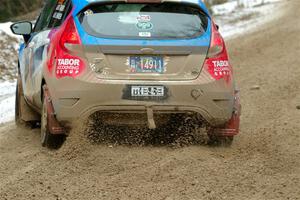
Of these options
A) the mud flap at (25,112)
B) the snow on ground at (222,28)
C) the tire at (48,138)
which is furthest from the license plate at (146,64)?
the snow on ground at (222,28)

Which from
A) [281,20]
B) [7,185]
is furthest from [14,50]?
[7,185]

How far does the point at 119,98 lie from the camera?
280 inches

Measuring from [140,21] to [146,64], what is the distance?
1.56ft

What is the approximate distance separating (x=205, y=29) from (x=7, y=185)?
2606 millimetres

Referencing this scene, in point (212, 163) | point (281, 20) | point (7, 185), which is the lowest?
point (281, 20)

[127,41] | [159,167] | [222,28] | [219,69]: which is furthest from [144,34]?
[222,28]

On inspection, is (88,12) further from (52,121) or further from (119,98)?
(52,121)

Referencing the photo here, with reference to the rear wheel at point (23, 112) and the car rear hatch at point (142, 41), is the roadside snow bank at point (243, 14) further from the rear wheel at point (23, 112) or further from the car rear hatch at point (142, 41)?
the car rear hatch at point (142, 41)

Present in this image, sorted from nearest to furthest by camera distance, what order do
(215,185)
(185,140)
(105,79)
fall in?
(215,185)
(105,79)
(185,140)

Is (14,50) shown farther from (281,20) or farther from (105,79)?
(105,79)

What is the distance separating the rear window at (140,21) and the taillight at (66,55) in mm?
139

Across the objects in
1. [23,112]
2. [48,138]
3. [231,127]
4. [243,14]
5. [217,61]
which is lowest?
[243,14]

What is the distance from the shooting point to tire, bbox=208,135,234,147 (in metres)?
7.91

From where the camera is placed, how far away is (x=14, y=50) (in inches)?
678
